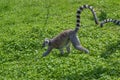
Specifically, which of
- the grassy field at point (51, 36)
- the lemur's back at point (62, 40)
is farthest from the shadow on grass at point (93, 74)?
the lemur's back at point (62, 40)

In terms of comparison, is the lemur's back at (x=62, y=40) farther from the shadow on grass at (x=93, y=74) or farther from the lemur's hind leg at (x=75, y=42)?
the shadow on grass at (x=93, y=74)

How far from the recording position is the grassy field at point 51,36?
36.8ft

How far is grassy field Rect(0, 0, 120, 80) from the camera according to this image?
11.2 metres

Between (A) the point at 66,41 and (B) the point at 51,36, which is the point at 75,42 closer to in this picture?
(A) the point at 66,41

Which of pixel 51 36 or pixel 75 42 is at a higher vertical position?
pixel 75 42

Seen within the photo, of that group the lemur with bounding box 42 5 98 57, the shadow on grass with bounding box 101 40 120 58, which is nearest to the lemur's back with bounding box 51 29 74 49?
the lemur with bounding box 42 5 98 57

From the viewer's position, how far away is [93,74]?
10852 millimetres

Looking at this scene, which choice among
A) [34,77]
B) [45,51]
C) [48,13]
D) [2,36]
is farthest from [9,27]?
[34,77]

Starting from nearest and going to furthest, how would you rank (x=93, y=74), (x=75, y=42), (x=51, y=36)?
(x=93, y=74) → (x=75, y=42) → (x=51, y=36)

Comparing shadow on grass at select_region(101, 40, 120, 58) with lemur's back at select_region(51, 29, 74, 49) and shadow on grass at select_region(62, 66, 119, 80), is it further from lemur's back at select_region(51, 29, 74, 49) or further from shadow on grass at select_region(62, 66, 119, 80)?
lemur's back at select_region(51, 29, 74, 49)

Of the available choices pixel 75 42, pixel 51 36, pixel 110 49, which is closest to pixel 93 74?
pixel 75 42

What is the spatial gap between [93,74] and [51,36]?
4008mm

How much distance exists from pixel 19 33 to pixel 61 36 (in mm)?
3211

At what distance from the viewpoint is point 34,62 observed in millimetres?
12203
